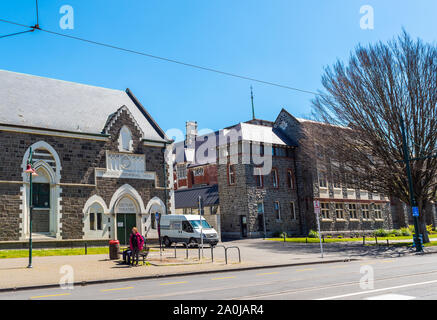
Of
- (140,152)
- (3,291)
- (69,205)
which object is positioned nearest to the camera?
(3,291)

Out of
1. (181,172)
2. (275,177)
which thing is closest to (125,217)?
(275,177)

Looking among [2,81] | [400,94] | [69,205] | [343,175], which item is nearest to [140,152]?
[69,205]

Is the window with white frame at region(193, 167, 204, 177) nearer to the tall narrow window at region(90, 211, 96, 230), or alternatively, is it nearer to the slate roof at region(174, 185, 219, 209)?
the slate roof at region(174, 185, 219, 209)

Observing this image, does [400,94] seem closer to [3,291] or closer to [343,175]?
[343,175]

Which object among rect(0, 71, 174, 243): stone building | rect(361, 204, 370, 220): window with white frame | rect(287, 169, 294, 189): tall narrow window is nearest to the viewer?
rect(0, 71, 174, 243): stone building

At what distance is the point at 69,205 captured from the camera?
29.5m

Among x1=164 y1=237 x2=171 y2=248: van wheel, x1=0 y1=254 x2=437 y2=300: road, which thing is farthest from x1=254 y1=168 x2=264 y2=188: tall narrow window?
x1=0 y1=254 x2=437 y2=300: road

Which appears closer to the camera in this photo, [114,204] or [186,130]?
[114,204]

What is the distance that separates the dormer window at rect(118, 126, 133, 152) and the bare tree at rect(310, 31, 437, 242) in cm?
1532

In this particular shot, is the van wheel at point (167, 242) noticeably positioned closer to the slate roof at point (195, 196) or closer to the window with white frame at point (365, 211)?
the slate roof at point (195, 196)

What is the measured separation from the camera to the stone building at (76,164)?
91.7 ft

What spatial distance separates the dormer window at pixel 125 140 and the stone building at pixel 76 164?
0.26 feet

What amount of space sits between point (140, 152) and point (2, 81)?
38.2 feet

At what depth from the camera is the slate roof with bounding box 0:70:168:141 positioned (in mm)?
29812
